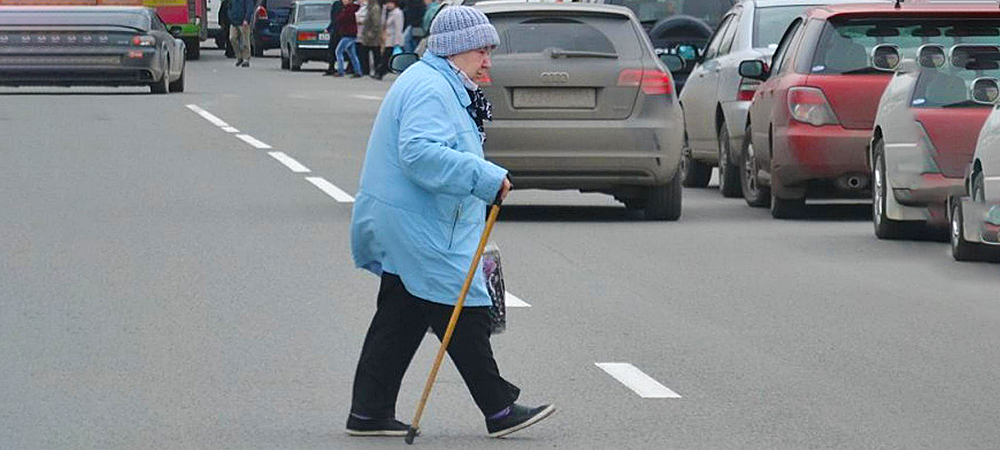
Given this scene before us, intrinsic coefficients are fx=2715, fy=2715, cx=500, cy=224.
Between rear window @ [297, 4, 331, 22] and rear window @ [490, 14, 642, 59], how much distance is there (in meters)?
38.1

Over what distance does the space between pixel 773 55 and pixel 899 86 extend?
2823 millimetres

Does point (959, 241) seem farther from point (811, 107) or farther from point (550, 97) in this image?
point (550, 97)

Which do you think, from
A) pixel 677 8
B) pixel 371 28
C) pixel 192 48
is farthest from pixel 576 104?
pixel 192 48

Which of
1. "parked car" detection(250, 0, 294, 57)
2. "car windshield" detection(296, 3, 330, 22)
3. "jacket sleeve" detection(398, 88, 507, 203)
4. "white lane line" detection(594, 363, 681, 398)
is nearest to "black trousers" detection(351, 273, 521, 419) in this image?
"jacket sleeve" detection(398, 88, 507, 203)

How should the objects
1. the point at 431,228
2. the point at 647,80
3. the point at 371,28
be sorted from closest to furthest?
the point at 431,228
the point at 647,80
the point at 371,28

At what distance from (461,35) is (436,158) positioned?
43cm

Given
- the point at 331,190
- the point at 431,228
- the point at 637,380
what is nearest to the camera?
the point at 431,228

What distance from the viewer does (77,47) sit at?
3609 cm

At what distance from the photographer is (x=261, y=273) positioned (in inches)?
534

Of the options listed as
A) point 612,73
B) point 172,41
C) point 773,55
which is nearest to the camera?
point 612,73

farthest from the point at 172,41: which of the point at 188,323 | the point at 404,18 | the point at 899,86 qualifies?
the point at 188,323

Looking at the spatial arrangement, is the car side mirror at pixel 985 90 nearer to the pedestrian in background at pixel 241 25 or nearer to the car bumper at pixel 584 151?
the car bumper at pixel 584 151

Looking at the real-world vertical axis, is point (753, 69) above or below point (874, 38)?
below

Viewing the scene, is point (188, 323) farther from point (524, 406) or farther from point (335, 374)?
point (524, 406)
